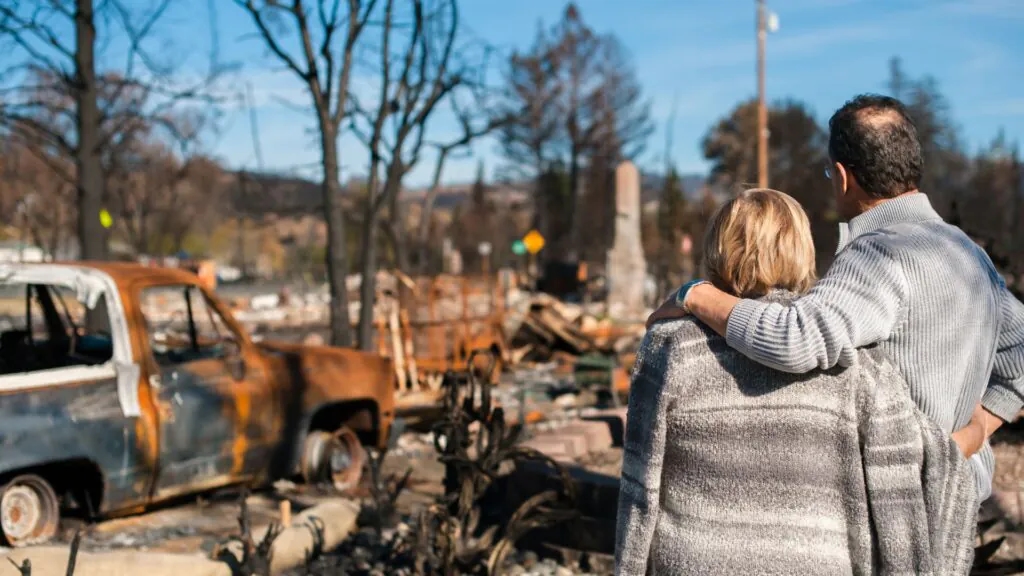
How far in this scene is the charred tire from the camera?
8102 mm

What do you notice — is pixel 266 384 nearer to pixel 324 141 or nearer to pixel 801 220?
pixel 324 141

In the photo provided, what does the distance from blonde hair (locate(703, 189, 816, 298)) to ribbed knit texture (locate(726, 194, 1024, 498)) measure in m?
0.07

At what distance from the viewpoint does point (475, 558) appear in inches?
216

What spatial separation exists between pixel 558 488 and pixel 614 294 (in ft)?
89.4

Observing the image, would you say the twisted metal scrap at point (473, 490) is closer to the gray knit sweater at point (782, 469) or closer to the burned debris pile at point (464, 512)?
the burned debris pile at point (464, 512)

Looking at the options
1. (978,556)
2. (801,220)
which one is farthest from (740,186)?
(978,556)

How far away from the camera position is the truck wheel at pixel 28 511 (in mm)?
5988

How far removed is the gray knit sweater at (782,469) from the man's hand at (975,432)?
0.27 meters

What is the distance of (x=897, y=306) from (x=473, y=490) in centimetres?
323

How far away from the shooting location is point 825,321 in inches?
92.7

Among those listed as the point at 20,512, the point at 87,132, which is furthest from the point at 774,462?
the point at 87,132

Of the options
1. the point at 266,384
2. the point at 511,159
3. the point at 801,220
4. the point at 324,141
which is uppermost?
the point at 511,159

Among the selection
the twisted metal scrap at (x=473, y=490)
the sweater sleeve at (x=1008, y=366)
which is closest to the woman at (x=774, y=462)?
the sweater sleeve at (x=1008, y=366)

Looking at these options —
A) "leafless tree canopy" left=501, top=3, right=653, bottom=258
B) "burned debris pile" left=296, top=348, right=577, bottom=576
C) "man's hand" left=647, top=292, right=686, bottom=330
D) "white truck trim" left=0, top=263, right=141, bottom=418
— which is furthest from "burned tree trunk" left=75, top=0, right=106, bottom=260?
"leafless tree canopy" left=501, top=3, right=653, bottom=258
